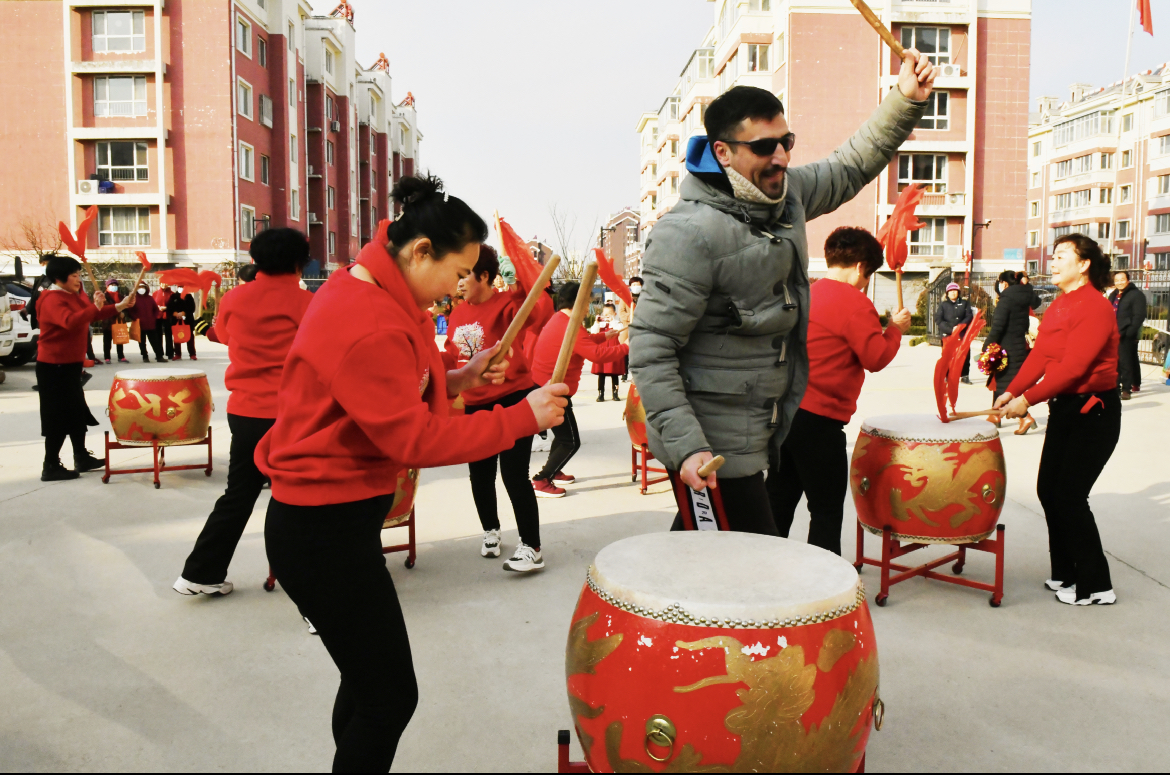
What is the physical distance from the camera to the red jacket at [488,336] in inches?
178

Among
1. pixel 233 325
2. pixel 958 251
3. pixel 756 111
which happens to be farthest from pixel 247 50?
pixel 756 111

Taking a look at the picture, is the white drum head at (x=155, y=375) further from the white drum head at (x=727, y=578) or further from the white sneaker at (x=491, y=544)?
the white drum head at (x=727, y=578)

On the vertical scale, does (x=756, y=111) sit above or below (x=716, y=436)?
above

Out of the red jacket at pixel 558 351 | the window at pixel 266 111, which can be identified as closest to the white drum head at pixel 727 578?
the red jacket at pixel 558 351

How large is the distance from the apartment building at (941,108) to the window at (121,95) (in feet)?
73.1

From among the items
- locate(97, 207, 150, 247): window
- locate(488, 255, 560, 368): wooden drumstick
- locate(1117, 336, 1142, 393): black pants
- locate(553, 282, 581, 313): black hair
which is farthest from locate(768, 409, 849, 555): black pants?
locate(97, 207, 150, 247): window

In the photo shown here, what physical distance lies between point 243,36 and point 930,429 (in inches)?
1293

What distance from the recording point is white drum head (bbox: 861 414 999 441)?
4039mm

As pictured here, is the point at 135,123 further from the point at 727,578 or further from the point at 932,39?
the point at 727,578

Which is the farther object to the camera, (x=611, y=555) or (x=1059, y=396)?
(x=1059, y=396)

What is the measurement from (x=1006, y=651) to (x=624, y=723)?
2.40 metres

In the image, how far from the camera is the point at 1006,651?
357cm

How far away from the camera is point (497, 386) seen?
15.0ft

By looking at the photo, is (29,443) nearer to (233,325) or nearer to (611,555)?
(233,325)
